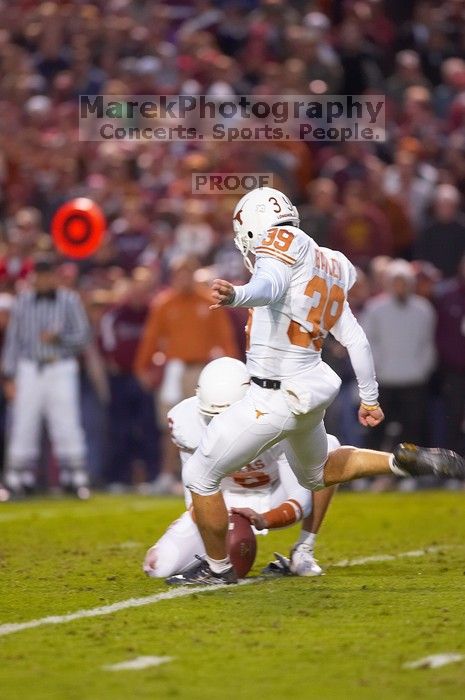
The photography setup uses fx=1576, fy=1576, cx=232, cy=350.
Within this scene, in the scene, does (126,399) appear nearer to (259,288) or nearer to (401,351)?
(401,351)

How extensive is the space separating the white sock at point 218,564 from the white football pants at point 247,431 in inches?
13.7

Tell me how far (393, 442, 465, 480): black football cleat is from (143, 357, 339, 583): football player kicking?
499 millimetres

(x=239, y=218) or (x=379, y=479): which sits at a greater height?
(x=239, y=218)

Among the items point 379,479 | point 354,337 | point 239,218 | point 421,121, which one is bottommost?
point 379,479

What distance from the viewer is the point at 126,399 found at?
45.0 feet

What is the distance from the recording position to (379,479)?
42.1 feet

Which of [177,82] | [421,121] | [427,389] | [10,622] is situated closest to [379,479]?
[427,389]

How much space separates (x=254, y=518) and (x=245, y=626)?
53.5 inches

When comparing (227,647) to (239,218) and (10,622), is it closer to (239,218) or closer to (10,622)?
(10,622)

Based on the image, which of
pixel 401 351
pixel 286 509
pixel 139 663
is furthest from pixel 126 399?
pixel 139 663

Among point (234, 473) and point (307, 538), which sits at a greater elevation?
point (234, 473)

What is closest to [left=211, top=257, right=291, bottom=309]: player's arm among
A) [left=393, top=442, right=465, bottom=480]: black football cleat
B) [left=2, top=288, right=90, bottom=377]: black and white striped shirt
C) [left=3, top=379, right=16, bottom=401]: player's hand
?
[left=393, top=442, right=465, bottom=480]: black football cleat

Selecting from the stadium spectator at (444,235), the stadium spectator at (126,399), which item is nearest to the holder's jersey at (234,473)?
the stadium spectator at (126,399)

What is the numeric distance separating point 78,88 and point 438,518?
8054 mm
